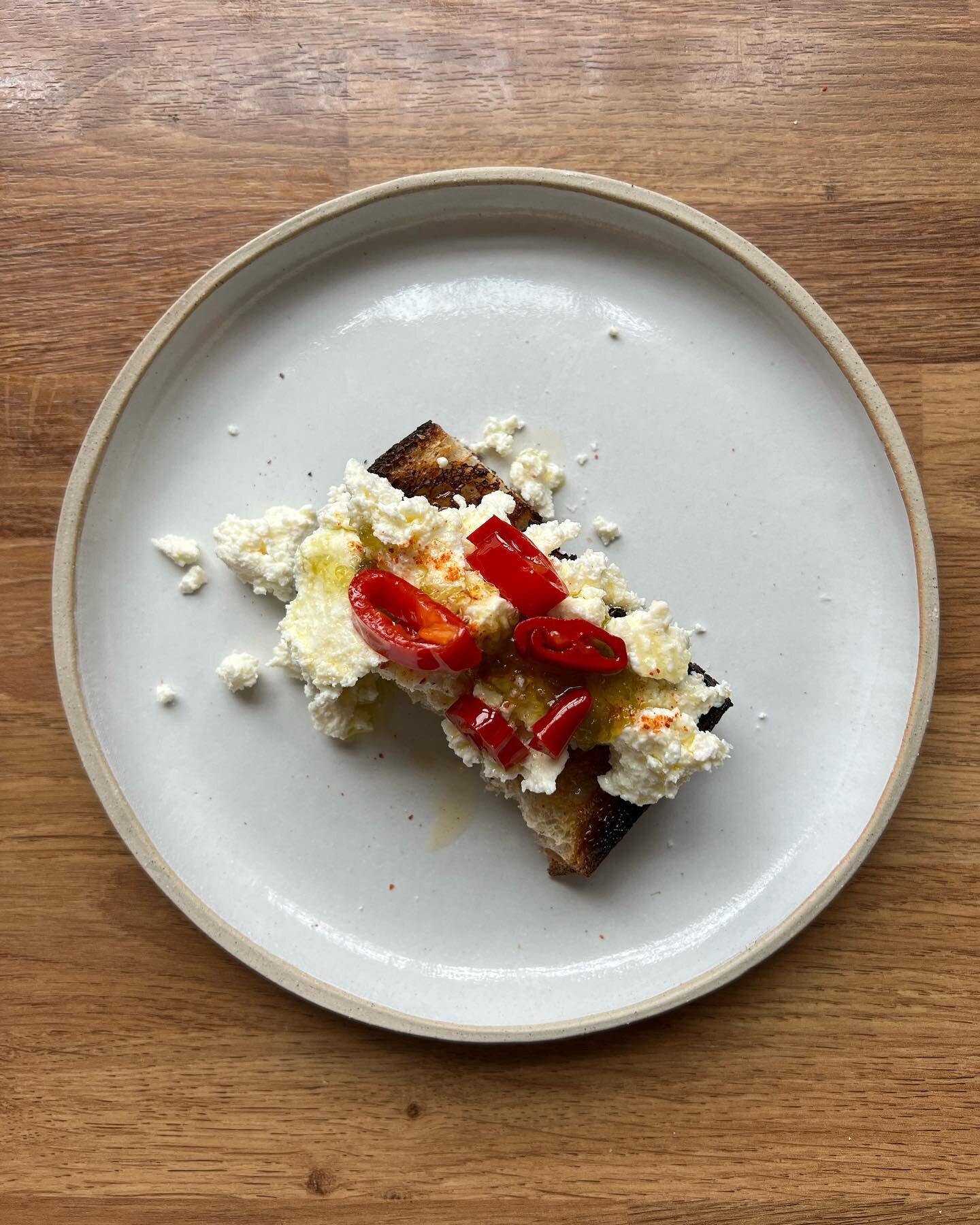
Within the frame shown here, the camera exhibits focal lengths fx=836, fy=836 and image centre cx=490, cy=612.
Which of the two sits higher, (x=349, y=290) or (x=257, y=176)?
(x=257, y=176)

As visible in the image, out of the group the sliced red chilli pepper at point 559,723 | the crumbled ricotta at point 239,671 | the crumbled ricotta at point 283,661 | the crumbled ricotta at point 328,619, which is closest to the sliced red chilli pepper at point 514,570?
the sliced red chilli pepper at point 559,723

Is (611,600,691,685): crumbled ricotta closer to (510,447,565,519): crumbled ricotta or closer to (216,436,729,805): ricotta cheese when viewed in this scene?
(216,436,729,805): ricotta cheese

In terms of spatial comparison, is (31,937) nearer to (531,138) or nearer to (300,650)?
(300,650)

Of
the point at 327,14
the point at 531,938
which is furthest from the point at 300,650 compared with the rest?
the point at 327,14

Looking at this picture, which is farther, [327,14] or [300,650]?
[327,14]

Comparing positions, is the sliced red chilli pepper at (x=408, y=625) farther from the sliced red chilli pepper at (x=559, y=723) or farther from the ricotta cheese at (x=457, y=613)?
the sliced red chilli pepper at (x=559, y=723)

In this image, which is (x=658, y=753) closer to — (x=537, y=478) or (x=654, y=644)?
(x=654, y=644)

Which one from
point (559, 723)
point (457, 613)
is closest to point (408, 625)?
point (457, 613)

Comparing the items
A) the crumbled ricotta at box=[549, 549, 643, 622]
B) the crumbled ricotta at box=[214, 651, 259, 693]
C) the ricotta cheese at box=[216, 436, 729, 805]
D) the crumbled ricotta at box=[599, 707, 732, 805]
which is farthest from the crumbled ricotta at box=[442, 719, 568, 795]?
the crumbled ricotta at box=[214, 651, 259, 693]
